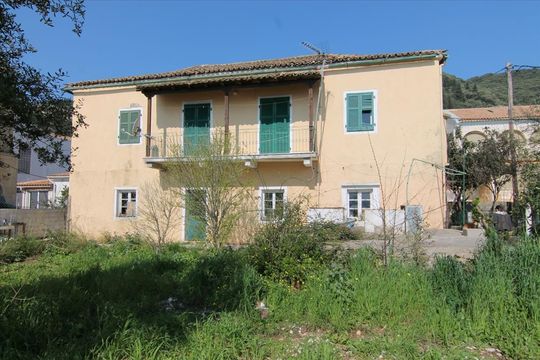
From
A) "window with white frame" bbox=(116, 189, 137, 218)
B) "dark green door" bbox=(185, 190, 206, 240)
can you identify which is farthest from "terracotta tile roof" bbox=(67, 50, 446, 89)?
"dark green door" bbox=(185, 190, 206, 240)

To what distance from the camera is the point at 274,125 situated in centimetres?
1561

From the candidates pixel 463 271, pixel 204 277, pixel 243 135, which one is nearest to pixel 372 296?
pixel 463 271

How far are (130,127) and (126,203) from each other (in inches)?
123

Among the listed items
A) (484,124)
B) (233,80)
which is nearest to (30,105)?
(233,80)

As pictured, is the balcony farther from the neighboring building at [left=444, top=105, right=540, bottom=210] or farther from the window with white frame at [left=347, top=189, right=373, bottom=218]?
the neighboring building at [left=444, top=105, right=540, bottom=210]

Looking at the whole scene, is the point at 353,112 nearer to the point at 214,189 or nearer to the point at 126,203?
the point at 214,189

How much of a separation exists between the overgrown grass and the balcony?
24.0 ft

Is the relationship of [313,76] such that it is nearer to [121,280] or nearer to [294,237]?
[294,237]

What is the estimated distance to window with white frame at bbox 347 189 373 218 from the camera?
574 inches

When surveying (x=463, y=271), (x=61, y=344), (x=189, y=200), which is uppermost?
(x=189, y=200)

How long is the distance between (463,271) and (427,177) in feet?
27.7

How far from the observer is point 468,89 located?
5359cm

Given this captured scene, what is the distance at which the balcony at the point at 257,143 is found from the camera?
47.5ft

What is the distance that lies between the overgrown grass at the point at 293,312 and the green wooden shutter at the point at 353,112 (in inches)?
321
